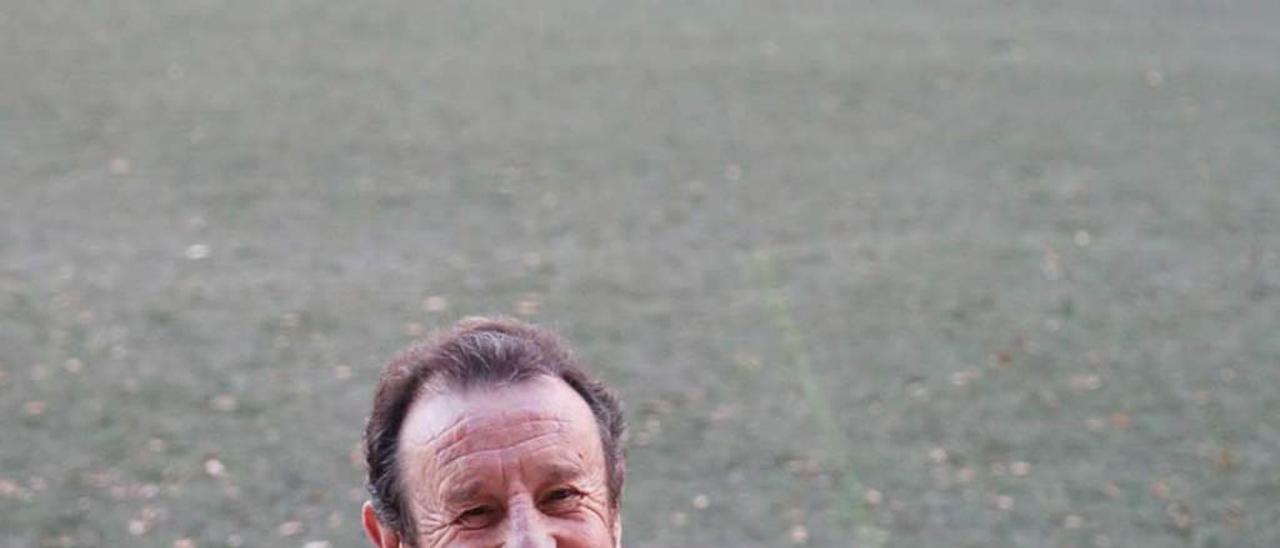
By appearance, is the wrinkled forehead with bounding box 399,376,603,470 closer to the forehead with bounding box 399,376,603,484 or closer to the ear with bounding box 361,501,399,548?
the forehead with bounding box 399,376,603,484

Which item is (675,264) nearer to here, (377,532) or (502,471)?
(377,532)

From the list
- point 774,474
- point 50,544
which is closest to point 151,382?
point 50,544

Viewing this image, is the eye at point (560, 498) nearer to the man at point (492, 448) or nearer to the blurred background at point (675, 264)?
the man at point (492, 448)

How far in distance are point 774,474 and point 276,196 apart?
15.3 feet

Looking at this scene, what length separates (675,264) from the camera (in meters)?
9.45

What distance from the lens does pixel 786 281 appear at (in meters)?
→ 9.25

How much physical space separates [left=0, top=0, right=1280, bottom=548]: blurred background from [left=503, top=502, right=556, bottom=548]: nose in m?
3.74

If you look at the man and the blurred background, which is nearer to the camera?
the man

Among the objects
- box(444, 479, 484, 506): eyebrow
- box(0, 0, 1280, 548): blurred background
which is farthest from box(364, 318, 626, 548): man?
box(0, 0, 1280, 548): blurred background

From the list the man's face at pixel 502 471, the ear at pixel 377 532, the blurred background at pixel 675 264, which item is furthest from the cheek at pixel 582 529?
the blurred background at pixel 675 264

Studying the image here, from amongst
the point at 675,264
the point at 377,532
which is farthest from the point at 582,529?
the point at 675,264

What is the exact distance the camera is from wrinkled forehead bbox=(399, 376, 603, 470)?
267cm

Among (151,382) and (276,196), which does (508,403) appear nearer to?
(151,382)

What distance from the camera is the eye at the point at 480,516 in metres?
2.66
